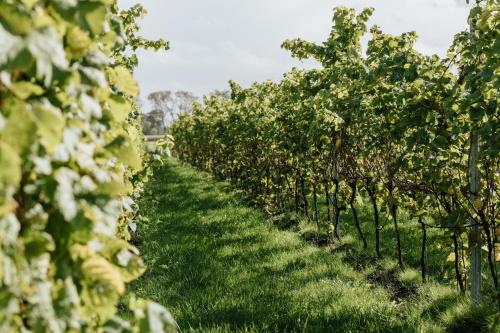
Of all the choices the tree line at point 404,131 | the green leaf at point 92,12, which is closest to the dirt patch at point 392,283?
the tree line at point 404,131

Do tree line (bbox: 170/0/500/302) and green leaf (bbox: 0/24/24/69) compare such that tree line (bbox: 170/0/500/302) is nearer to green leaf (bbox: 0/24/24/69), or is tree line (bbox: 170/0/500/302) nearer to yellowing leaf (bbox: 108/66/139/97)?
yellowing leaf (bbox: 108/66/139/97)

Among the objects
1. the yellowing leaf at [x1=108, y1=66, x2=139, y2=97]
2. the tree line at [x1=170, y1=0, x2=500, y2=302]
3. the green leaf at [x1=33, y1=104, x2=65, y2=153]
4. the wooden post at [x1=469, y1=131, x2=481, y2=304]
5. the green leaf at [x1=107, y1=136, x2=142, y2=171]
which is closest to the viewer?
the green leaf at [x1=33, y1=104, x2=65, y2=153]

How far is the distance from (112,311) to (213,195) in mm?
12170

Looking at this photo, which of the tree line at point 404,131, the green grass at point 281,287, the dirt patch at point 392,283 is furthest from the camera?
the dirt patch at point 392,283

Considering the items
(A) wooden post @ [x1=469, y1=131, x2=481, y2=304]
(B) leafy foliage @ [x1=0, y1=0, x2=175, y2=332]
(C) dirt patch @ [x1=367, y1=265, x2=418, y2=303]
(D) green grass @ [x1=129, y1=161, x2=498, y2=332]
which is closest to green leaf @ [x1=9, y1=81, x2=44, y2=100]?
(B) leafy foliage @ [x1=0, y1=0, x2=175, y2=332]

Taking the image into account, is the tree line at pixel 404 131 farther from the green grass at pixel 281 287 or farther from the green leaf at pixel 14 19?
the green leaf at pixel 14 19

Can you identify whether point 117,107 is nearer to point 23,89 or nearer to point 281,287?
point 23,89

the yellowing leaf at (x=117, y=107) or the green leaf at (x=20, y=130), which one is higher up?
the yellowing leaf at (x=117, y=107)

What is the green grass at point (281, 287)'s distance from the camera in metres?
4.52

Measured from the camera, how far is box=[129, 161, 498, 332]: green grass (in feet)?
14.8

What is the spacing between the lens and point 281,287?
18.1ft

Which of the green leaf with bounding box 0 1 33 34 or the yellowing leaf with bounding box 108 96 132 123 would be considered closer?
the green leaf with bounding box 0 1 33 34

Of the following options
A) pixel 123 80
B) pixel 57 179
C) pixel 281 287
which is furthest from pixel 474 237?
pixel 57 179

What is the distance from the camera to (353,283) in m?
5.72
